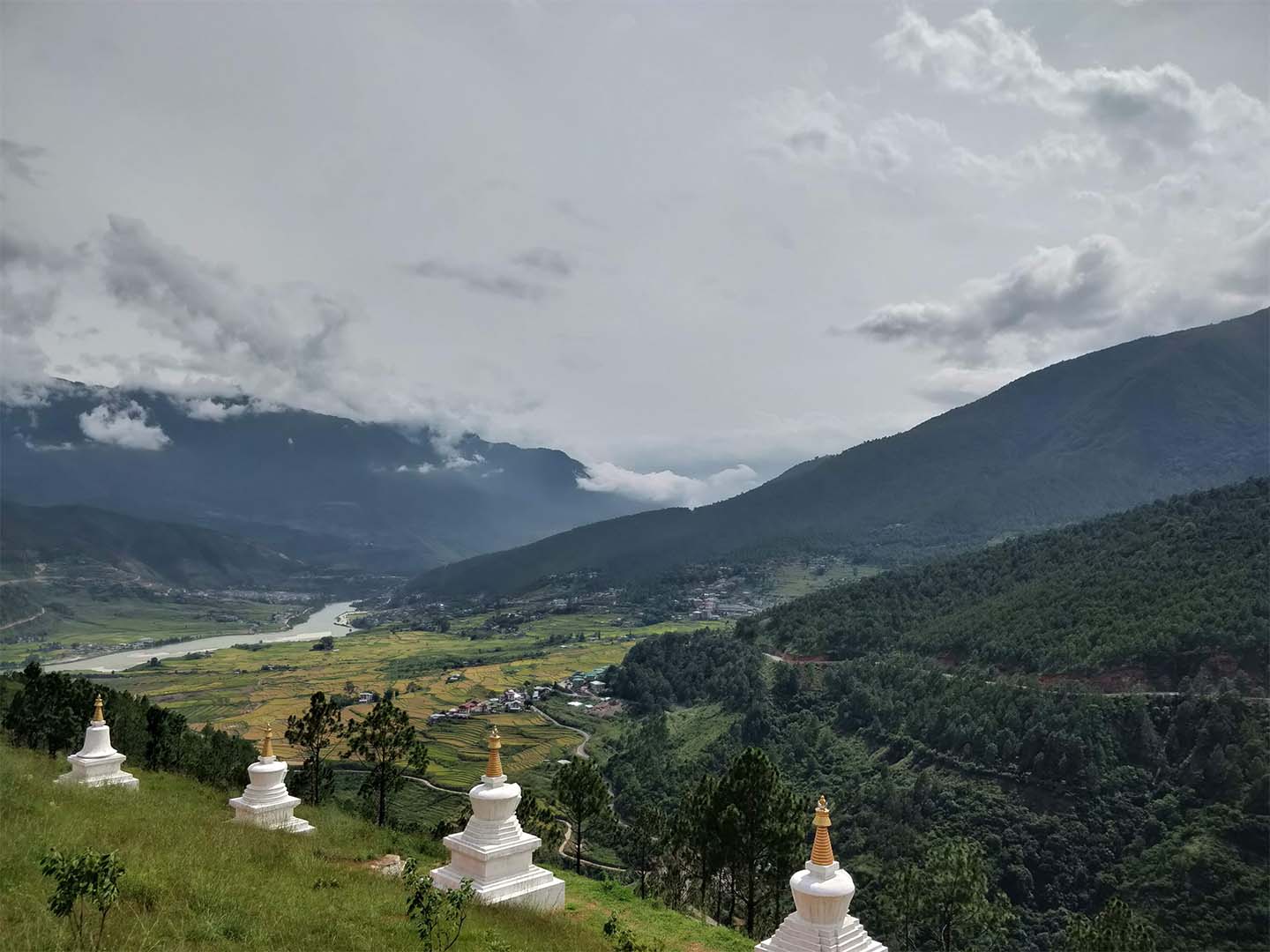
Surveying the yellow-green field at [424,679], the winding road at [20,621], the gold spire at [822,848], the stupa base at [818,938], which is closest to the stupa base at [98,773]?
the stupa base at [818,938]

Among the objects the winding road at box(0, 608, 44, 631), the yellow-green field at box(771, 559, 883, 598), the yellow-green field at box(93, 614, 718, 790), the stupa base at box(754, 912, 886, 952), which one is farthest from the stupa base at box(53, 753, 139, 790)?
the winding road at box(0, 608, 44, 631)

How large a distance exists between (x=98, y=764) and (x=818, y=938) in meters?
17.6

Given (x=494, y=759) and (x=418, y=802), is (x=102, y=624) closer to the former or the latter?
(x=418, y=802)

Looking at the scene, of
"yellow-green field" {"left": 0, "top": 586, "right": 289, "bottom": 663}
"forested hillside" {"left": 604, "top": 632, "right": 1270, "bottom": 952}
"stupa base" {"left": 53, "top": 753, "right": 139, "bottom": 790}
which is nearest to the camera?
"stupa base" {"left": 53, "top": 753, "right": 139, "bottom": 790}

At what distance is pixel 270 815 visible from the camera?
1700cm

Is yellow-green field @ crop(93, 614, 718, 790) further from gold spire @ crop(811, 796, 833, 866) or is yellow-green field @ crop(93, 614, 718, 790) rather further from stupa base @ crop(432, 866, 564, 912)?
gold spire @ crop(811, 796, 833, 866)

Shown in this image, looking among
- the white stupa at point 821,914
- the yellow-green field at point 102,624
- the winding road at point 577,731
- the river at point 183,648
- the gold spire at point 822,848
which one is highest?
the yellow-green field at point 102,624

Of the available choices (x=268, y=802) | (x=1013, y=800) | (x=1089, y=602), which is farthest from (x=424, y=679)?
(x=268, y=802)

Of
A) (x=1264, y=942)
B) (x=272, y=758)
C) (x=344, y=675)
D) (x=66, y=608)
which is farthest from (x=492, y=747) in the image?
(x=66, y=608)

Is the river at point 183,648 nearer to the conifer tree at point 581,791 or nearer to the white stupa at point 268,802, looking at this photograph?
the conifer tree at point 581,791

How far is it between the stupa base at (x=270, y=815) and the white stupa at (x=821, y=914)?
1175cm

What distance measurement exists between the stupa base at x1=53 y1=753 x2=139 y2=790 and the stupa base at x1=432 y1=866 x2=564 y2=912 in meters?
10.5

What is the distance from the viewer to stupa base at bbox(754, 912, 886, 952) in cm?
912

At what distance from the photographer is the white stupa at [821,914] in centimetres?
913
